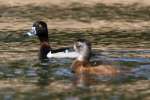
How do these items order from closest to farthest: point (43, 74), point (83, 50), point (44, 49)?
1. point (43, 74)
2. point (83, 50)
3. point (44, 49)

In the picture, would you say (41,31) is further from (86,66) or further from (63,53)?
(86,66)

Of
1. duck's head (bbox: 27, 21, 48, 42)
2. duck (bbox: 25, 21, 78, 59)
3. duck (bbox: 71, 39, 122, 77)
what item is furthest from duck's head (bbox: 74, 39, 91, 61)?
duck's head (bbox: 27, 21, 48, 42)

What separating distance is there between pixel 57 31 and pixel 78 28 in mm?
920

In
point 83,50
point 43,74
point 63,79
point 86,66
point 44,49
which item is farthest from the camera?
point 44,49

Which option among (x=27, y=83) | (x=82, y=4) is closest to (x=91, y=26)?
(x=82, y=4)

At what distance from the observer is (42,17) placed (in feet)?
86.6

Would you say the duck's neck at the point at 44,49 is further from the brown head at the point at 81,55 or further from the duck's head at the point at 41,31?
the brown head at the point at 81,55

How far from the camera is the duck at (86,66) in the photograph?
1539 centimetres

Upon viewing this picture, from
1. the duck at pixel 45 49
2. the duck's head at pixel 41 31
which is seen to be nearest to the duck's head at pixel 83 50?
the duck at pixel 45 49

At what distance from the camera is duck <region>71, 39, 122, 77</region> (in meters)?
15.4

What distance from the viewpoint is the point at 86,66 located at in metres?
15.9

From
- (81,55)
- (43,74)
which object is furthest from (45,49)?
(43,74)

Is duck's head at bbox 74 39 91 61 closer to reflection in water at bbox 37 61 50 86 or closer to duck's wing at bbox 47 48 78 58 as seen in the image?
reflection in water at bbox 37 61 50 86

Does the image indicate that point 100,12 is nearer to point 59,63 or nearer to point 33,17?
point 33,17
